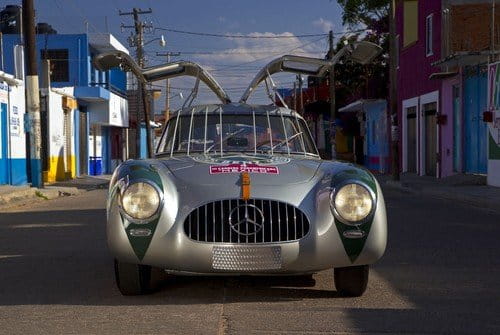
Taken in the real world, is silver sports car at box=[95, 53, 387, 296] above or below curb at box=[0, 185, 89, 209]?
above

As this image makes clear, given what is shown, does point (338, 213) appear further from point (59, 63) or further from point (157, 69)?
point (59, 63)

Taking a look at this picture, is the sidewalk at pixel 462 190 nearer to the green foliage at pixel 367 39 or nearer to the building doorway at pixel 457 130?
the building doorway at pixel 457 130

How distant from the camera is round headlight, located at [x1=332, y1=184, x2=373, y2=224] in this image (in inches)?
200

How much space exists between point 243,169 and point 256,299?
0.95 m

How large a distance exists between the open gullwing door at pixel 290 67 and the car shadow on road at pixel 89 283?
1.99 meters

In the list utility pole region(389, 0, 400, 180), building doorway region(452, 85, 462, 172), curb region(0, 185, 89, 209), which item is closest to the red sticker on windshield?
curb region(0, 185, 89, 209)

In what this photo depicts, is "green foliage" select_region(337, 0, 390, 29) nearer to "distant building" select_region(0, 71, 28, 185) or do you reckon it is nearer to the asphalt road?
"distant building" select_region(0, 71, 28, 185)

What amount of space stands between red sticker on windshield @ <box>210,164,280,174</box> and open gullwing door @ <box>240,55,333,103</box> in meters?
1.85

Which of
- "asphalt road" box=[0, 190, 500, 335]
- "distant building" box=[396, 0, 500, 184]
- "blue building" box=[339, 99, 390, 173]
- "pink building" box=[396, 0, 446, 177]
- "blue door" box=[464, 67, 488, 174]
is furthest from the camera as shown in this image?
"blue building" box=[339, 99, 390, 173]

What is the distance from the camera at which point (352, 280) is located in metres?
5.39

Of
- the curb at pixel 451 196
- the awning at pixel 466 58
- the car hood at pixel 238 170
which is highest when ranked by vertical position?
the awning at pixel 466 58

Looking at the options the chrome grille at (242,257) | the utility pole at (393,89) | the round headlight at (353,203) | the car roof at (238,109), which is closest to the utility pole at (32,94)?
the utility pole at (393,89)

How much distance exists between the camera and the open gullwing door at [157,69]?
6711 mm

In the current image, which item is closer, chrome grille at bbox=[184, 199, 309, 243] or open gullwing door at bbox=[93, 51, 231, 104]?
chrome grille at bbox=[184, 199, 309, 243]
